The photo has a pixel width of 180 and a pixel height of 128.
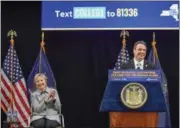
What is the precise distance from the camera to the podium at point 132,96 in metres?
5.25

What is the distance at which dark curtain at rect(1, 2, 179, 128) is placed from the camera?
291 inches

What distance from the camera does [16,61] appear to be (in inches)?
288

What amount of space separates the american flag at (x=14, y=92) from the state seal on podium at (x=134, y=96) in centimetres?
227

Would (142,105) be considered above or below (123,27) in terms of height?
below

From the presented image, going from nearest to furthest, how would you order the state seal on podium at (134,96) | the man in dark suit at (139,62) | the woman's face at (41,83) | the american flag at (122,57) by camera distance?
the state seal on podium at (134,96)
the man in dark suit at (139,62)
the woman's face at (41,83)
the american flag at (122,57)

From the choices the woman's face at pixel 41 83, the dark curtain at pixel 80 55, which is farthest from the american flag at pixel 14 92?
the woman's face at pixel 41 83

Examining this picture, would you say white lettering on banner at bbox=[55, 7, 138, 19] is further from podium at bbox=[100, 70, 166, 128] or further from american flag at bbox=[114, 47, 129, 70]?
podium at bbox=[100, 70, 166, 128]

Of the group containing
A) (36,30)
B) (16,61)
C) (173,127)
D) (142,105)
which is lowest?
(173,127)

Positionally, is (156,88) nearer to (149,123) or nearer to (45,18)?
(149,123)

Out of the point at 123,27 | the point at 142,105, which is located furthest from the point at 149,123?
the point at 123,27

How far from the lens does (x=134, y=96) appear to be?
5.27 meters

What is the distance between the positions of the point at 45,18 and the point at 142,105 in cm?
252

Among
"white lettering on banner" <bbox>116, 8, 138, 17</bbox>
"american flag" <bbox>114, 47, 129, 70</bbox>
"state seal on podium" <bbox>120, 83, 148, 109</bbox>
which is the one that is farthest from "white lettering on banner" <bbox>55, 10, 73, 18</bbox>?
"state seal on podium" <bbox>120, 83, 148, 109</bbox>

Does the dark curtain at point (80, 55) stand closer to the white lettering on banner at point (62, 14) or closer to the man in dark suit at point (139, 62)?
the white lettering on banner at point (62, 14)
